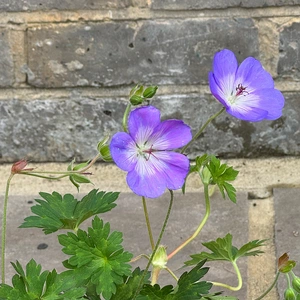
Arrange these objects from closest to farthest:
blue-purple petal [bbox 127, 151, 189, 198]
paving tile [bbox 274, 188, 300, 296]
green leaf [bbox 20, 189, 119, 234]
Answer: blue-purple petal [bbox 127, 151, 189, 198] < green leaf [bbox 20, 189, 119, 234] < paving tile [bbox 274, 188, 300, 296]

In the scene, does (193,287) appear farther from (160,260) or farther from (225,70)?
(225,70)

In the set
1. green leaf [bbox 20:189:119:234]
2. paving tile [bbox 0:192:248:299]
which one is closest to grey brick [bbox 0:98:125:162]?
paving tile [bbox 0:192:248:299]

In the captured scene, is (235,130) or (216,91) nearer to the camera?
(216,91)

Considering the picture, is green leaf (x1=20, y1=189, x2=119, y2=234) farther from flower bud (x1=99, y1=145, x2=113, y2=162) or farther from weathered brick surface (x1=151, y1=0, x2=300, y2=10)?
weathered brick surface (x1=151, y1=0, x2=300, y2=10)

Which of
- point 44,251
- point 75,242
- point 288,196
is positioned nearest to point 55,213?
point 75,242

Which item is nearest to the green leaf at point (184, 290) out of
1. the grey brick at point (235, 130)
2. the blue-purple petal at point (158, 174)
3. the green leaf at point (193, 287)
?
the green leaf at point (193, 287)

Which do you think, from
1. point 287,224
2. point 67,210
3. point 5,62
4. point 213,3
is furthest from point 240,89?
point 5,62

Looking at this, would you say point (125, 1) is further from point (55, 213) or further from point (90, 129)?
point (55, 213)
